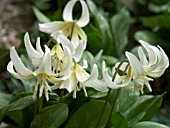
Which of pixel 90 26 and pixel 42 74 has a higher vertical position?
pixel 42 74

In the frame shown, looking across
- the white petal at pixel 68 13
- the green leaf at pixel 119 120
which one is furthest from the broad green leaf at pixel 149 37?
the green leaf at pixel 119 120

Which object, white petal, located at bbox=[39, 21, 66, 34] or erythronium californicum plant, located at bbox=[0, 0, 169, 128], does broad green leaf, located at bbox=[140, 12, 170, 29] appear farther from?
white petal, located at bbox=[39, 21, 66, 34]

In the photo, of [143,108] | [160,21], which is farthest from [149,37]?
[143,108]

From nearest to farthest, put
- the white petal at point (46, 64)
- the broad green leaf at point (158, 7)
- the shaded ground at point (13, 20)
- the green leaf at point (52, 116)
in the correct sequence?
the white petal at point (46, 64)
the green leaf at point (52, 116)
the shaded ground at point (13, 20)
the broad green leaf at point (158, 7)

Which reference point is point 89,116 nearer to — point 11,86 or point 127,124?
point 127,124

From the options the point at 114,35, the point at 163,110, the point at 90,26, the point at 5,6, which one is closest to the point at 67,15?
the point at 90,26

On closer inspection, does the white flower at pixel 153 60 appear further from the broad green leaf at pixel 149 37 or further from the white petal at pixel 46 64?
the broad green leaf at pixel 149 37
